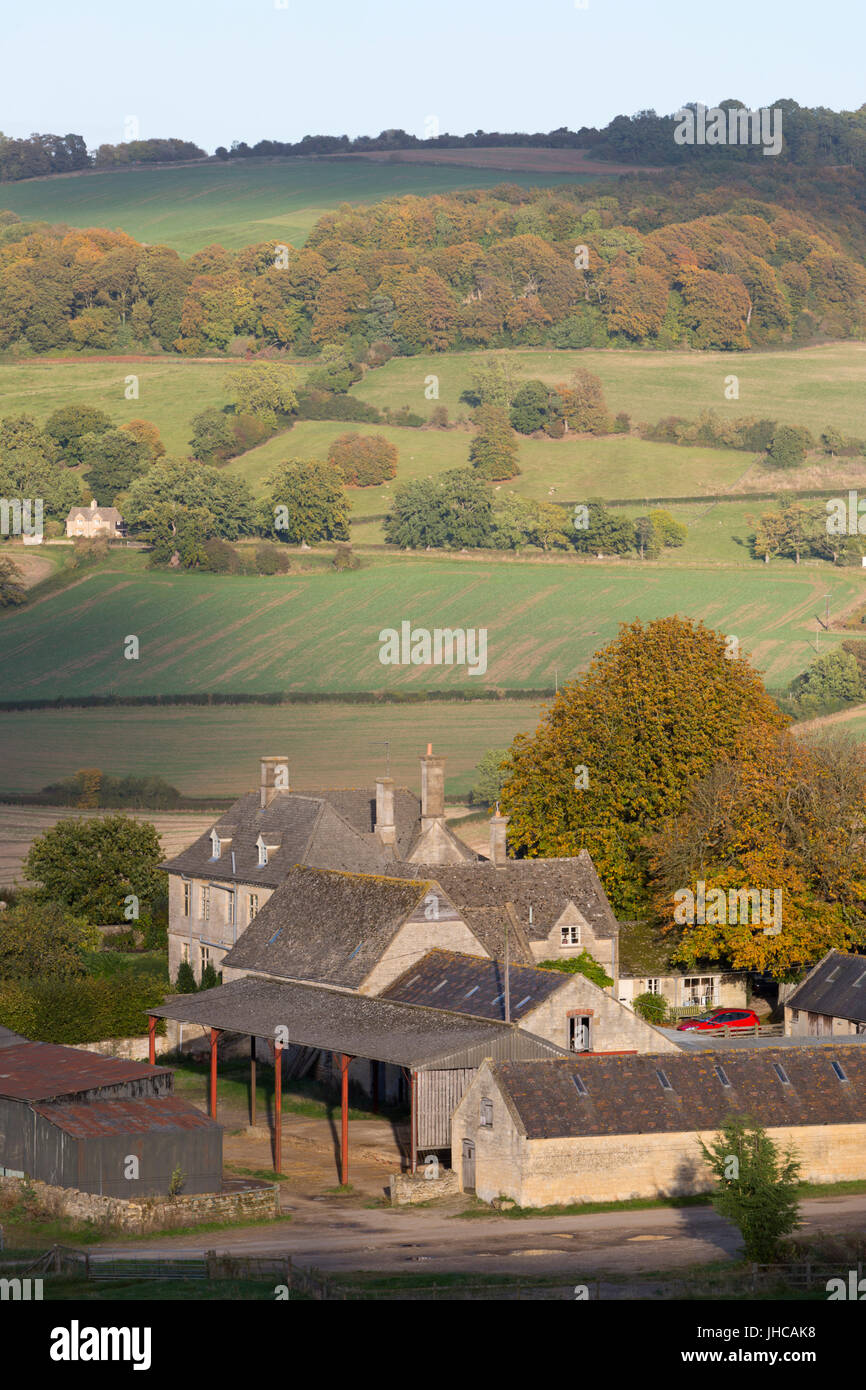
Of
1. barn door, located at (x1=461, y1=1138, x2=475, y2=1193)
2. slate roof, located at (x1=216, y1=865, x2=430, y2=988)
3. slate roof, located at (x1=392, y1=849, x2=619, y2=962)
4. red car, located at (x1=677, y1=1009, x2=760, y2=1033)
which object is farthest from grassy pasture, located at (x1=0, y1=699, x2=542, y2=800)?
barn door, located at (x1=461, y1=1138, x2=475, y2=1193)

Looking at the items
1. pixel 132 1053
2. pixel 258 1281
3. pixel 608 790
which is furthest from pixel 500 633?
pixel 258 1281

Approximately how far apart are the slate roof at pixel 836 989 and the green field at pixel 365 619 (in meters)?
95.9

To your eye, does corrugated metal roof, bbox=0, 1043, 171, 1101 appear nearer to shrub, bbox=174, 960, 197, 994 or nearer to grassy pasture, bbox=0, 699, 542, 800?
shrub, bbox=174, 960, 197, 994

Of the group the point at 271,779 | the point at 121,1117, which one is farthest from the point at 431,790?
the point at 121,1117

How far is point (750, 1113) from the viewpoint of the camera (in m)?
50.8

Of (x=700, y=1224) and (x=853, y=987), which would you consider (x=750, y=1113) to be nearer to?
(x=700, y=1224)

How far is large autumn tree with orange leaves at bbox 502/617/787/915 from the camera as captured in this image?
82000 millimetres

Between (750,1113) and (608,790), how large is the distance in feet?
110

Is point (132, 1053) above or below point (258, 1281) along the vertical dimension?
below

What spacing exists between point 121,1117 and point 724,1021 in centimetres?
2600

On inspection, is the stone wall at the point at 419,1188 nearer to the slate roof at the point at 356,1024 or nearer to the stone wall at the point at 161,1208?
the slate roof at the point at 356,1024
